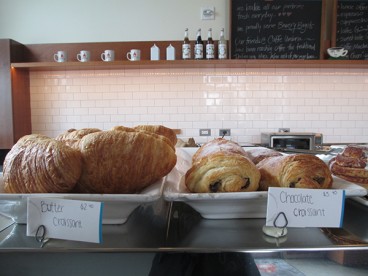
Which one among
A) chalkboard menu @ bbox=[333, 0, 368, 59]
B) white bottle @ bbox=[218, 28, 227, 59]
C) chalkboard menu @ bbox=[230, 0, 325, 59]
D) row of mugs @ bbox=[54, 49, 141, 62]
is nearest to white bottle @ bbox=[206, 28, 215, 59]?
white bottle @ bbox=[218, 28, 227, 59]

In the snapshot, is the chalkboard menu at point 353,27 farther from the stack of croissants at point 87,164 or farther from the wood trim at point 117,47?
the stack of croissants at point 87,164

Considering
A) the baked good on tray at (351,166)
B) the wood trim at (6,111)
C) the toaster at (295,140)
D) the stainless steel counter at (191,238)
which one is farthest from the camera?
the wood trim at (6,111)

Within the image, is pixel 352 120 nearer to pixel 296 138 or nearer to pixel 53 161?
pixel 296 138

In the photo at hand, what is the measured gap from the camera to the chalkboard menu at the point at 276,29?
250 centimetres

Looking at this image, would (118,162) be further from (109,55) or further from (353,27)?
(353,27)

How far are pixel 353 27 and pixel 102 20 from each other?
2.43 metres

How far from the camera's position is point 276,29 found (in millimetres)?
2533

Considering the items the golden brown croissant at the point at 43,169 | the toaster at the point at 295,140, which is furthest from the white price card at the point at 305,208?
the toaster at the point at 295,140

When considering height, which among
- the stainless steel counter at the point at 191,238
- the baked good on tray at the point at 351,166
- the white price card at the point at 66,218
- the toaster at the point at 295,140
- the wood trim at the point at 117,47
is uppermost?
the wood trim at the point at 117,47

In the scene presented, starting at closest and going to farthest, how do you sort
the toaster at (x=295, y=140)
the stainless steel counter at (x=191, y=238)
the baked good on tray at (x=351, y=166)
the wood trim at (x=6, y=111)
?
1. the stainless steel counter at (x=191, y=238)
2. the baked good on tray at (x=351, y=166)
3. the toaster at (x=295, y=140)
4. the wood trim at (x=6, y=111)

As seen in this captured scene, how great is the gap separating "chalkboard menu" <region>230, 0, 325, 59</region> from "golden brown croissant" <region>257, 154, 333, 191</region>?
224 cm

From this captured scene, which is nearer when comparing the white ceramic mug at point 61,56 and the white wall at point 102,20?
the white ceramic mug at point 61,56

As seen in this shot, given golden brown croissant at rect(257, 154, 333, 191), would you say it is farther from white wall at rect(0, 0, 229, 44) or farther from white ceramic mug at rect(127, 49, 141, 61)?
white wall at rect(0, 0, 229, 44)

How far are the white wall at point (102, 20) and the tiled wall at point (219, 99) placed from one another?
36cm
